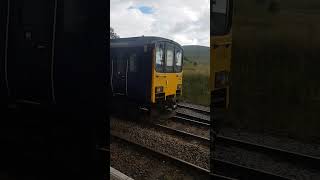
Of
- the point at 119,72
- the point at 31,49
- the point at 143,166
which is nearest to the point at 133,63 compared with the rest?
the point at 119,72

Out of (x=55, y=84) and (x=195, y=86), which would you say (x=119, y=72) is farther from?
(x=55, y=84)

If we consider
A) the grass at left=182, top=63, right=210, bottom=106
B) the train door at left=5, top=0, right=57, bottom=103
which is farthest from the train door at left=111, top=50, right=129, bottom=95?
the train door at left=5, top=0, right=57, bottom=103

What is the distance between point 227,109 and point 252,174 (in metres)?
0.62

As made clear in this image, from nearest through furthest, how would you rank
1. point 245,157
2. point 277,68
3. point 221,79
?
point 277,68
point 221,79
point 245,157

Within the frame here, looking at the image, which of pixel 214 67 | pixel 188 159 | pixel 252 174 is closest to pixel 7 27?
pixel 214 67

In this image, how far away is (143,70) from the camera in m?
9.88

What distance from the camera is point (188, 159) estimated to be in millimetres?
5945

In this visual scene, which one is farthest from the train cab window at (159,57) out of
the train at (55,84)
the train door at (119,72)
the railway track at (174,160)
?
the train at (55,84)

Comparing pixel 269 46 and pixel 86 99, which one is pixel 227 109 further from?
pixel 86 99

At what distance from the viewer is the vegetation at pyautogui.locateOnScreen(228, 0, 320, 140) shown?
1.48 m

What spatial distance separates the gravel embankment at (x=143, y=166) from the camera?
5.14 metres

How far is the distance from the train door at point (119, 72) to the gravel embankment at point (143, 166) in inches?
157

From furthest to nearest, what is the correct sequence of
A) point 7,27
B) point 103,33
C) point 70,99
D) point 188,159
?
point 188,159, point 7,27, point 70,99, point 103,33

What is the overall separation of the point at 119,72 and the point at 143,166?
17.6ft
